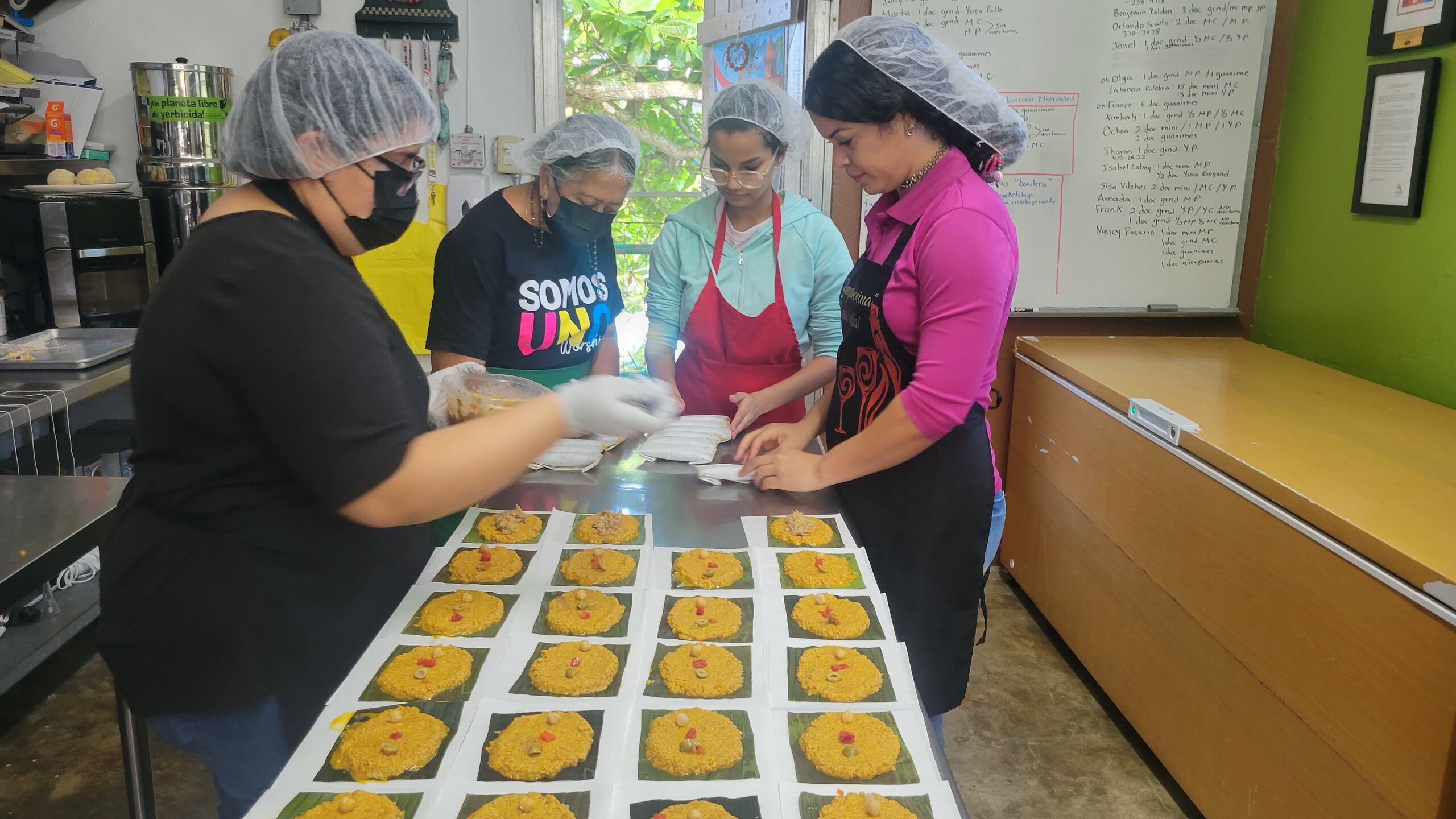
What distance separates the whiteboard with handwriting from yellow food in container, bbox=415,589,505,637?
253cm

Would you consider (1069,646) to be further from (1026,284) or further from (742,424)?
(742,424)

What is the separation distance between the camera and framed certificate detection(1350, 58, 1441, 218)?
2445mm

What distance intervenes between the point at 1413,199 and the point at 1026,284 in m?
1.15

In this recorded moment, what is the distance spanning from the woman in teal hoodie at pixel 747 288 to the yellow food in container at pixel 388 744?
4.81 feet

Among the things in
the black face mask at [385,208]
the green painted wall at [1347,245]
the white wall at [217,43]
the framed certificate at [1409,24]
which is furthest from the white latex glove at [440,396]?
the framed certificate at [1409,24]

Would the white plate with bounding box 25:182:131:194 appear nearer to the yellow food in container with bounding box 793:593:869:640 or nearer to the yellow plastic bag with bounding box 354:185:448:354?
the yellow plastic bag with bounding box 354:185:448:354

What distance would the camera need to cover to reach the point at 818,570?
4.81 ft

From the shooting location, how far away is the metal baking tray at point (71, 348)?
108 inches

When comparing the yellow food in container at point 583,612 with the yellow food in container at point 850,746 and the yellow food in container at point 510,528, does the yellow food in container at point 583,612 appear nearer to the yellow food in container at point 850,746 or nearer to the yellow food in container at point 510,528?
the yellow food in container at point 510,528

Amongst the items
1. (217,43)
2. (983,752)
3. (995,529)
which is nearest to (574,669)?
(995,529)

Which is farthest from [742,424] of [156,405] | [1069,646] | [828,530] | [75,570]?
[75,570]

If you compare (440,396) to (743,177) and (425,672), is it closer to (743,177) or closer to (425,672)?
(425,672)

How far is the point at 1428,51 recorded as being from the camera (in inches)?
97.0

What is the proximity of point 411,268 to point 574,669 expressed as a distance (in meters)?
2.86
